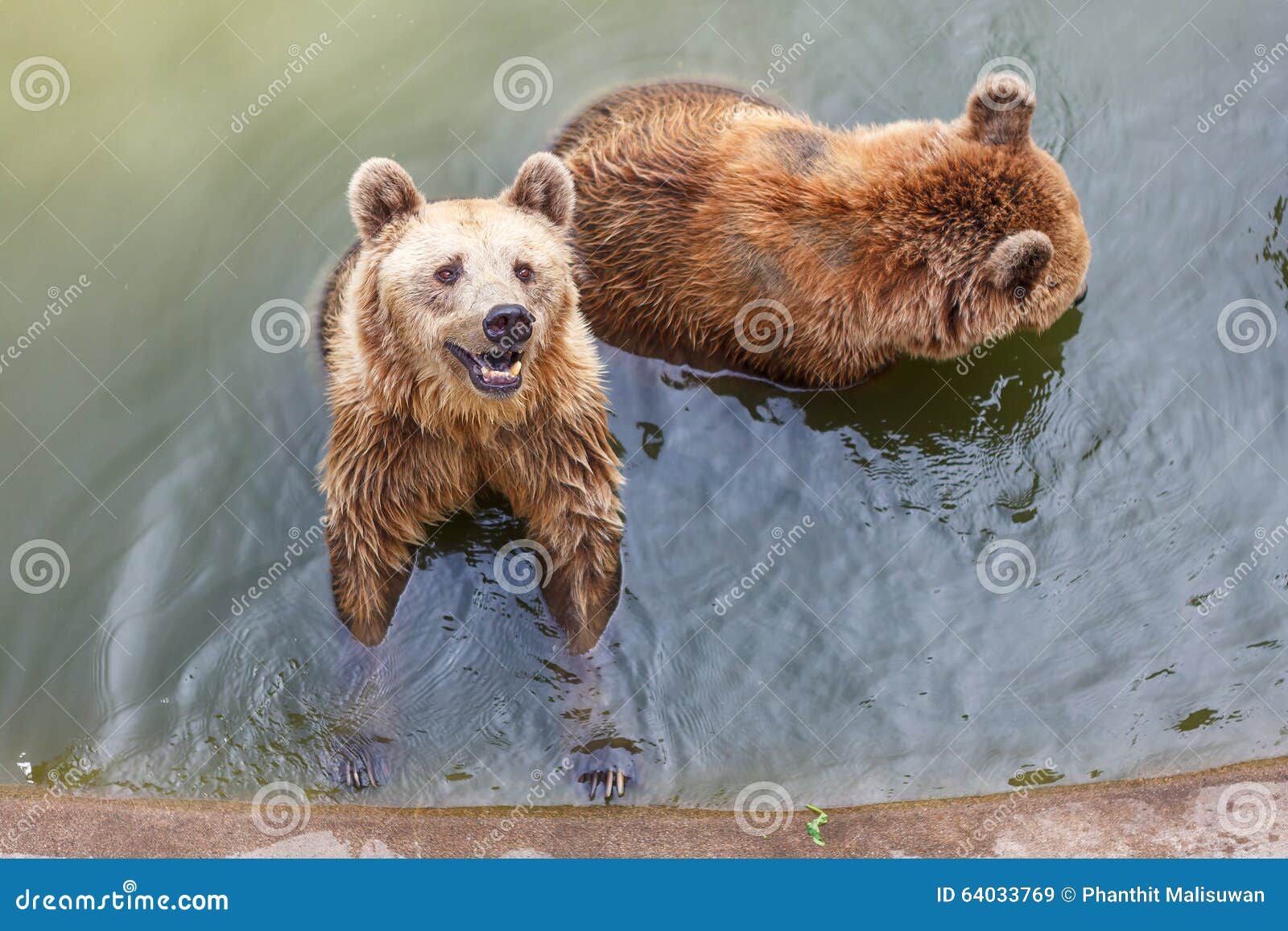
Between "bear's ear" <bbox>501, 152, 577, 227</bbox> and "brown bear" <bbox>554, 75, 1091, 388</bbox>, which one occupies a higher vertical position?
"brown bear" <bbox>554, 75, 1091, 388</bbox>

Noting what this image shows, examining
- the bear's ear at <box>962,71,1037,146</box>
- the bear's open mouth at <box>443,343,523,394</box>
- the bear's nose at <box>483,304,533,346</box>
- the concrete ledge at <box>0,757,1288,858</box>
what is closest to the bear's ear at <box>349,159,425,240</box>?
the bear's open mouth at <box>443,343,523,394</box>

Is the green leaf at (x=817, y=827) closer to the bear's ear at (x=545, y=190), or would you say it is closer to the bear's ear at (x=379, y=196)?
the bear's ear at (x=545, y=190)

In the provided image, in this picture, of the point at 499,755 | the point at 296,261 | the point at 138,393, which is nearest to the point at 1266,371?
the point at 499,755

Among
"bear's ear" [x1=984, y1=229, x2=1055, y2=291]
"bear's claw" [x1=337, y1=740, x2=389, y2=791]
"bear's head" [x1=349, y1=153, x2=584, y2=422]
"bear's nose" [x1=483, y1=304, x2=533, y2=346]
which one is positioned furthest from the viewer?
"bear's claw" [x1=337, y1=740, x2=389, y2=791]

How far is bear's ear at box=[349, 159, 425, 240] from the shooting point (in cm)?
515

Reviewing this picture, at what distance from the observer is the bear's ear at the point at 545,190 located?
534cm

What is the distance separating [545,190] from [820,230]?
1.46 metres

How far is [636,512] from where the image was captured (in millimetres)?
7031

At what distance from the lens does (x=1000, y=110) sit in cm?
561

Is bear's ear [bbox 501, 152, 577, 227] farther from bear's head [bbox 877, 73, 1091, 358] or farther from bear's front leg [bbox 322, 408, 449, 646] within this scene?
bear's head [bbox 877, 73, 1091, 358]

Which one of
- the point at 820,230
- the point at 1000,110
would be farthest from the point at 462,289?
the point at 1000,110

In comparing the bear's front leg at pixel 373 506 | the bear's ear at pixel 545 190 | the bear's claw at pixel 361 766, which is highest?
the bear's ear at pixel 545 190

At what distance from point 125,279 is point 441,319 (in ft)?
10.8

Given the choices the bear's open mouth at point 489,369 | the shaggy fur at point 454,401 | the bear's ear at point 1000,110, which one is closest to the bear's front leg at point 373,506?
the shaggy fur at point 454,401
